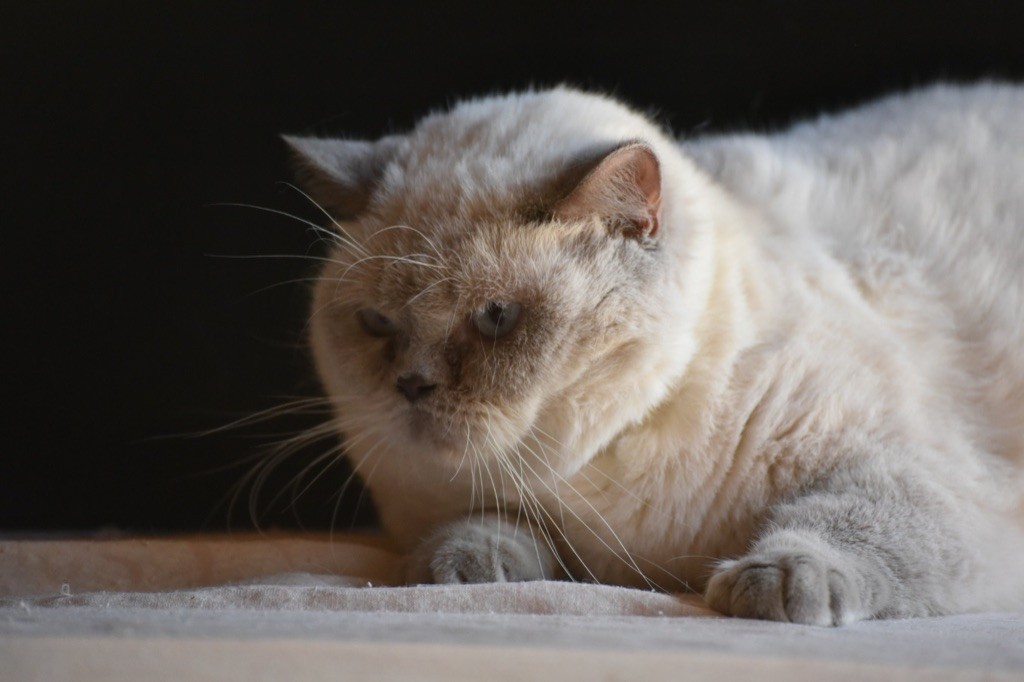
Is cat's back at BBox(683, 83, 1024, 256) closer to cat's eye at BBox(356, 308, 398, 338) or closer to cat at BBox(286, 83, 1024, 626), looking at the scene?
cat at BBox(286, 83, 1024, 626)

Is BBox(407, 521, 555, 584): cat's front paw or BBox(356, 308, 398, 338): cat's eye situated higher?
BBox(356, 308, 398, 338): cat's eye

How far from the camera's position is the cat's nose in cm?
174

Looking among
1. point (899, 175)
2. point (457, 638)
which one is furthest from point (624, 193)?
point (899, 175)

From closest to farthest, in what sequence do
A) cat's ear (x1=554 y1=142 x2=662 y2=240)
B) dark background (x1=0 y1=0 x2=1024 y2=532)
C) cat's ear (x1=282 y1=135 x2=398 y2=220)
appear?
cat's ear (x1=554 y1=142 x2=662 y2=240), cat's ear (x1=282 y1=135 x2=398 y2=220), dark background (x1=0 y1=0 x2=1024 y2=532)

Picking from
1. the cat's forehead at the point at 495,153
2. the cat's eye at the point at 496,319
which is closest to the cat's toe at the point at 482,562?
the cat's eye at the point at 496,319

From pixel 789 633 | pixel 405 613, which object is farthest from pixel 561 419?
pixel 789 633

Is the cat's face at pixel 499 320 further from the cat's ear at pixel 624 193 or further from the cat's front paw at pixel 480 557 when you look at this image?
the cat's front paw at pixel 480 557

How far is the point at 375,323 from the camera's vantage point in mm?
1857

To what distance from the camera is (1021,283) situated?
2.16 m

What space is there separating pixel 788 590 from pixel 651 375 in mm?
445

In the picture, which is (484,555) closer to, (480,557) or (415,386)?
(480,557)

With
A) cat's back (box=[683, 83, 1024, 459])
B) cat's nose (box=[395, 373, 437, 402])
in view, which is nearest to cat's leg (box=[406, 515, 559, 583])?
cat's nose (box=[395, 373, 437, 402])

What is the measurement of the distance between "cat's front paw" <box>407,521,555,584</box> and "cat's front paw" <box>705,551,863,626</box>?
0.37m

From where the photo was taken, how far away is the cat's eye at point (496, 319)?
5.56 feet
